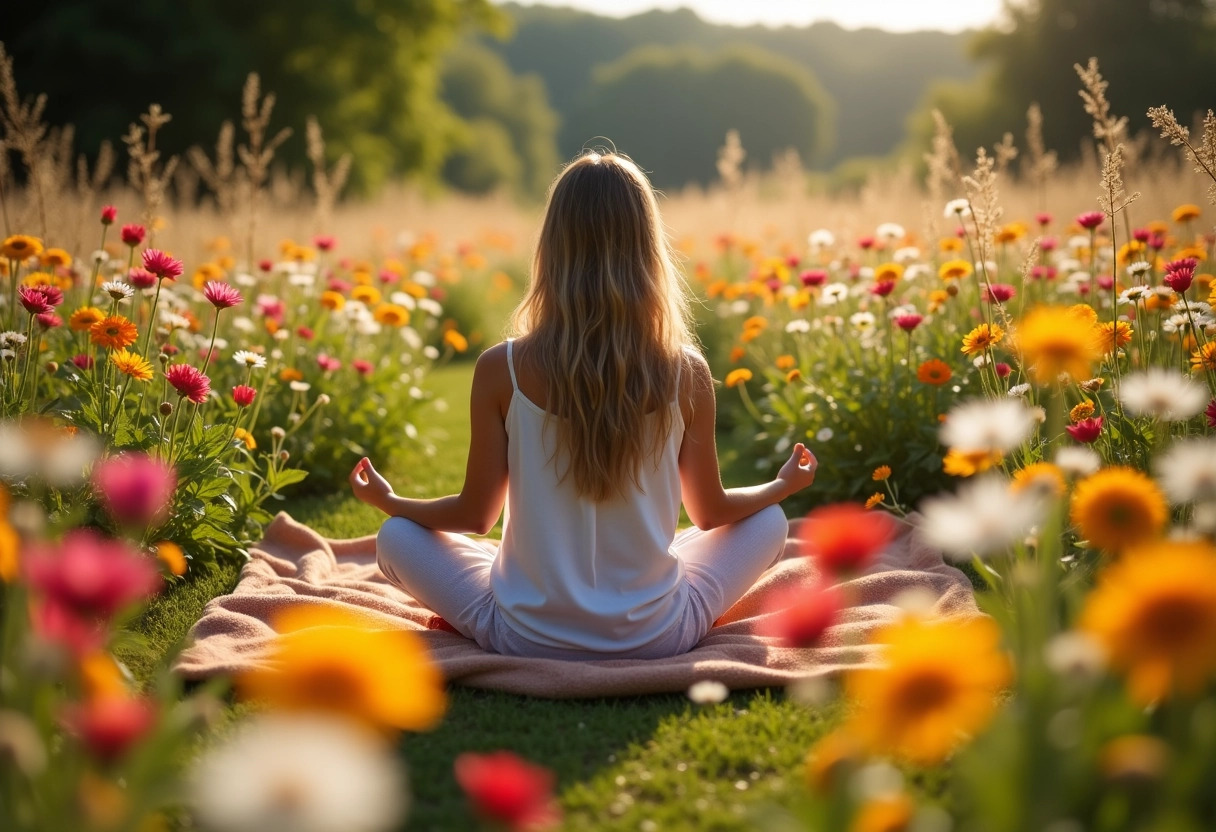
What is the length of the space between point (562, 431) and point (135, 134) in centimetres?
222

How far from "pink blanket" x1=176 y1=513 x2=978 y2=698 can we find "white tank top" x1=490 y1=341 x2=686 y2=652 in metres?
0.10

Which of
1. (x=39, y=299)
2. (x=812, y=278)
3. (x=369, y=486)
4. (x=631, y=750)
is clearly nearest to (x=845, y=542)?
(x=631, y=750)

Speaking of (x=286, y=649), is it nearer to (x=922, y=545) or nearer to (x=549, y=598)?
(x=549, y=598)

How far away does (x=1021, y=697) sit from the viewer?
4.55ft

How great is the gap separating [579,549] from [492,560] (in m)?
0.39

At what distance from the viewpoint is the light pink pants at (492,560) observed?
8.68ft

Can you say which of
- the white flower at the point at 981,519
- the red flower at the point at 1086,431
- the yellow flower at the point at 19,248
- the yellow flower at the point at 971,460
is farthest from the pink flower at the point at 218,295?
the red flower at the point at 1086,431

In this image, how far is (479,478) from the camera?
8.59 ft

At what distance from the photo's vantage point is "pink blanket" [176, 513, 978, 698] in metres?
2.45

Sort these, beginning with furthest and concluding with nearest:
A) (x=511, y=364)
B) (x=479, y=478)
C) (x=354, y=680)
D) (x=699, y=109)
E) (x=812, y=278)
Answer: (x=699, y=109) < (x=812, y=278) < (x=479, y=478) < (x=511, y=364) < (x=354, y=680)

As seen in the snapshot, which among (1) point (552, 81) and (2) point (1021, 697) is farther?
(1) point (552, 81)

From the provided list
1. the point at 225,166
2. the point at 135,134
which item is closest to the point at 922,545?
the point at 135,134

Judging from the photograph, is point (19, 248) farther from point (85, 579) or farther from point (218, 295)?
point (85, 579)

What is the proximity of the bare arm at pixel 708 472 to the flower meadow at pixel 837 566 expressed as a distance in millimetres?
371
